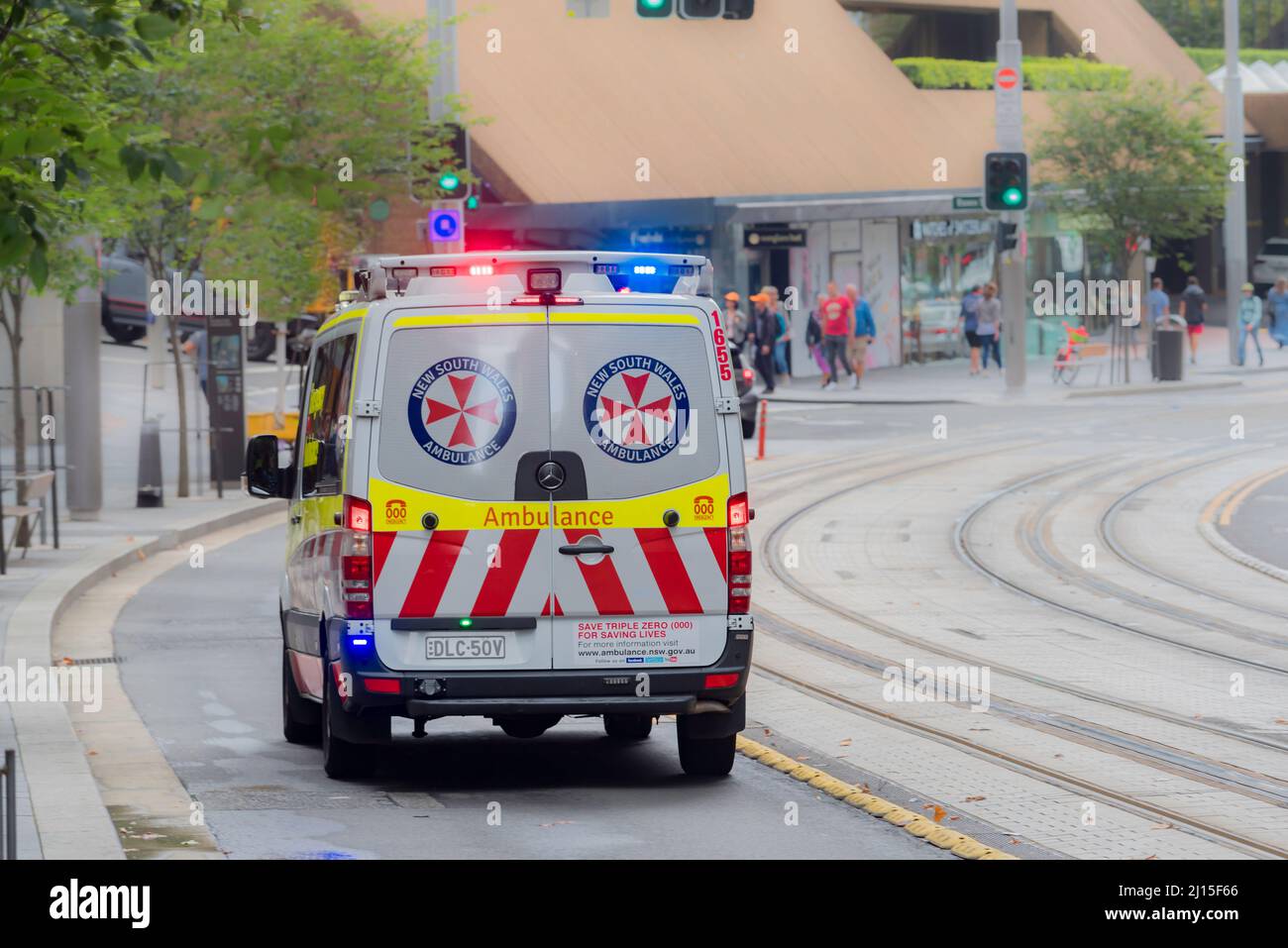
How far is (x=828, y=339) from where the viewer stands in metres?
40.8

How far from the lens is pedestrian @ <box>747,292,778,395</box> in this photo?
39812 millimetres

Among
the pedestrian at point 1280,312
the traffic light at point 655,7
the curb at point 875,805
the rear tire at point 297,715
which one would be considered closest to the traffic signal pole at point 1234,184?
the pedestrian at point 1280,312

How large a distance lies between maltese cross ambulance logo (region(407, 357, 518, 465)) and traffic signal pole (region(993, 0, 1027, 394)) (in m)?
28.0

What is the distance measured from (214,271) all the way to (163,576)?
25.7ft

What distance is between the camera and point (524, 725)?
1071 cm

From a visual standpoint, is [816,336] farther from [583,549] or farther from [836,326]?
[583,549]

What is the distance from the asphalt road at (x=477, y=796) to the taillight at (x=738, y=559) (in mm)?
862

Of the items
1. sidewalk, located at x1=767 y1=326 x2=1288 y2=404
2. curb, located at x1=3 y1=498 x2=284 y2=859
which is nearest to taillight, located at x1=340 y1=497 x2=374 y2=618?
curb, located at x1=3 y1=498 x2=284 y2=859

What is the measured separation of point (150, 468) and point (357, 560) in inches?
597

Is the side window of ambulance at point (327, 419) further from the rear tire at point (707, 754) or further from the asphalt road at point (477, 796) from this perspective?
the rear tire at point (707, 754)

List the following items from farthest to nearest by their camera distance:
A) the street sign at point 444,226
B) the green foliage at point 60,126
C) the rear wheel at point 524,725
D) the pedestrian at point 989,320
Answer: the pedestrian at point 989,320, the street sign at point 444,226, the rear wheel at point 524,725, the green foliage at point 60,126

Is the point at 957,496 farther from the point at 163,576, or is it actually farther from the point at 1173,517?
the point at 163,576

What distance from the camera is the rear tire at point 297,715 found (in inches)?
423
